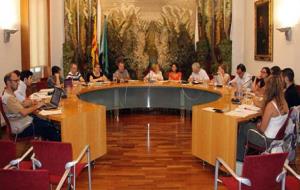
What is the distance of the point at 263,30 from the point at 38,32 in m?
5.52

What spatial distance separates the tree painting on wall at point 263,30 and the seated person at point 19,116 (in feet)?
17.6

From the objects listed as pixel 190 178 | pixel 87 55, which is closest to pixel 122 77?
pixel 87 55

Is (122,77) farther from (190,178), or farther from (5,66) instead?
(190,178)

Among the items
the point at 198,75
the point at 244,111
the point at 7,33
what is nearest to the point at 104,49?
the point at 198,75

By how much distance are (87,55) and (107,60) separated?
744 mm

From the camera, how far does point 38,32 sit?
10453 mm

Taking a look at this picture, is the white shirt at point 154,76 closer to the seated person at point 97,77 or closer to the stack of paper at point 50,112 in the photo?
the seated person at point 97,77

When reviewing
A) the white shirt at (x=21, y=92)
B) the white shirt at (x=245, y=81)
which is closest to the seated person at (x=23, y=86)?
the white shirt at (x=21, y=92)

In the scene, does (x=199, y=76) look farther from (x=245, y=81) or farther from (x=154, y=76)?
(x=245, y=81)

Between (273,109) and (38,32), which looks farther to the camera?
(38,32)

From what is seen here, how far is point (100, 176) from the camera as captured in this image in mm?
5312

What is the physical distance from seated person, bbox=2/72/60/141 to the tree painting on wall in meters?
5.37

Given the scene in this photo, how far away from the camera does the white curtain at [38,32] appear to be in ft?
32.4

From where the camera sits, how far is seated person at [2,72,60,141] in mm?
5367
